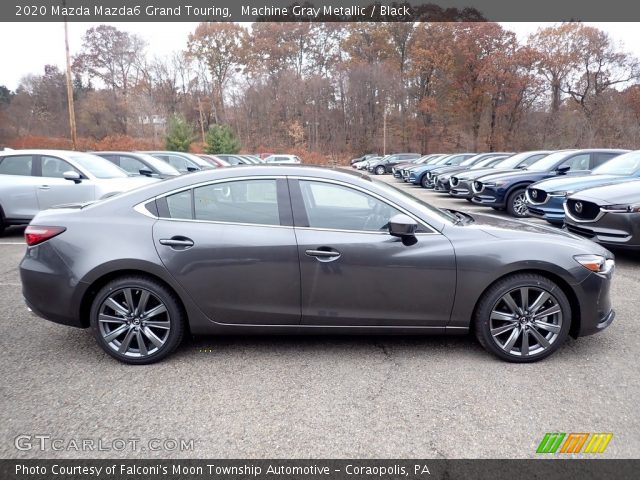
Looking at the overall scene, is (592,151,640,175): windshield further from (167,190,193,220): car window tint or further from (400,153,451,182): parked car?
(400,153,451,182): parked car

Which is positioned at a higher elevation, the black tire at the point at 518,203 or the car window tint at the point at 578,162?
the car window tint at the point at 578,162

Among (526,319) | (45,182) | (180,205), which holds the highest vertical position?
(45,182)

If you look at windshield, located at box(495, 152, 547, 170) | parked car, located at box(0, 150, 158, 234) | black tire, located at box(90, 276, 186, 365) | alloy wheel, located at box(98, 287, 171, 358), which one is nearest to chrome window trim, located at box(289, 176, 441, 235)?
black tire, located at box(90, 276, 186, 365)

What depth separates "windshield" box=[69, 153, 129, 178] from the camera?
8.26 meters

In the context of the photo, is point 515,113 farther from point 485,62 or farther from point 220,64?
point 220,64

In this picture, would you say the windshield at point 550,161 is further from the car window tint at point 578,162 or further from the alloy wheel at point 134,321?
the alloy wheel at point 134,321

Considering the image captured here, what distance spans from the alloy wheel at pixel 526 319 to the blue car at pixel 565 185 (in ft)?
16.4

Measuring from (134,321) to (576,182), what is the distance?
7951 millimetres

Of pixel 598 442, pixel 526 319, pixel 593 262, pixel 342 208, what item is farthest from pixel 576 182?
pixel 598 442

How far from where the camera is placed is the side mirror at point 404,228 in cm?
316

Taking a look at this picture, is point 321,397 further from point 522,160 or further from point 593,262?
point 522,160

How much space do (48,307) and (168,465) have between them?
181 cm

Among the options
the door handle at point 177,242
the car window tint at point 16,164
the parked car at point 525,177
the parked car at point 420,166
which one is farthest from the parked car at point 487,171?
the car window tint at point 16,164

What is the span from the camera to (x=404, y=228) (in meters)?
3.15
